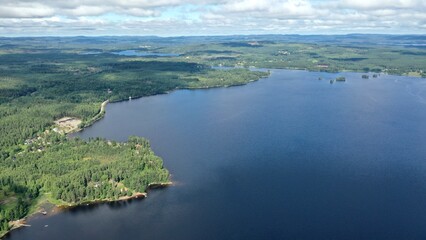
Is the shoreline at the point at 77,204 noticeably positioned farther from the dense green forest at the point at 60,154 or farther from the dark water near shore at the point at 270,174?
the dark water near shore at the point at 270,174

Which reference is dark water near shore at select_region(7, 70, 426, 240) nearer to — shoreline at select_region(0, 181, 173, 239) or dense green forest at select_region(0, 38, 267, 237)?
shoreline at select_region(0, 181, 173, 239)

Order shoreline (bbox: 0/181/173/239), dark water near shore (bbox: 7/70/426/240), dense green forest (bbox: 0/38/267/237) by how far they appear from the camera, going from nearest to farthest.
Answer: dark water near shore (bbox: 7/70/426/240)
shoreline (bbox: 0/181/173/239)
dense green forest (bbox: 0/38/267/237)

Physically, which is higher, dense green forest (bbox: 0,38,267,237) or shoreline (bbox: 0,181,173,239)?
dense green forest (bbox: 0,38,267,237)

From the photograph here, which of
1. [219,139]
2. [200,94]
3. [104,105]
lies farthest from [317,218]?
[200,94]

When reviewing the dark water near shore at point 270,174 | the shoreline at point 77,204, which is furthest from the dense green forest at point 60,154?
the dark water near shore at point 270,174

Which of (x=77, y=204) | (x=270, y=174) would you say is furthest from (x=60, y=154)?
(x=270, y=174)

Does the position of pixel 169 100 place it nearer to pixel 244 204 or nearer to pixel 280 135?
pixel 280 135

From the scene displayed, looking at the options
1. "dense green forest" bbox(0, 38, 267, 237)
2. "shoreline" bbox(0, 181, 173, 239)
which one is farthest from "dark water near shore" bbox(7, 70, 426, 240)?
"dense green forest" bbox(0, 38, 267, 237)

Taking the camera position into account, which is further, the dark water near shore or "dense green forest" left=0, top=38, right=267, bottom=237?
"dense green forest" left=0, top=38, right=267, bottom=237
